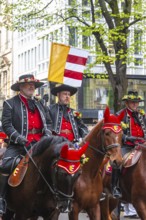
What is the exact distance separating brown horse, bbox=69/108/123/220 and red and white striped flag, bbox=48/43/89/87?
6.86 feet

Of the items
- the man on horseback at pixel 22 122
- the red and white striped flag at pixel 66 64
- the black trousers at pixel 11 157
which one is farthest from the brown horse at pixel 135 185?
the black trousers at pixel 11 157

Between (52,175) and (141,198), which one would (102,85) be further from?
(52,175)

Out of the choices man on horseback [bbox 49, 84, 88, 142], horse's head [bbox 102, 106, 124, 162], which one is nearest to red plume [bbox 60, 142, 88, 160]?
horse's head [bbox 102, 106, 124, 162]

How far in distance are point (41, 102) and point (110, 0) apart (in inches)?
531

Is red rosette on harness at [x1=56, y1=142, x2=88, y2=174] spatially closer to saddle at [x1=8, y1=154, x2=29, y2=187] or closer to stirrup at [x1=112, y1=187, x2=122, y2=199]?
saddle at [x1=8, y1=154, x2=29, y2=187]

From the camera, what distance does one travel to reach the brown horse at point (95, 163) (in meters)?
10.1

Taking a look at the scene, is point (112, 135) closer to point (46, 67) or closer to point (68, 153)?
point (68, 153)

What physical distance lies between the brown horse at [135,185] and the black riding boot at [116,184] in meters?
0.08

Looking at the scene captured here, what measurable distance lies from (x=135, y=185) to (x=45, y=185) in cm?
341

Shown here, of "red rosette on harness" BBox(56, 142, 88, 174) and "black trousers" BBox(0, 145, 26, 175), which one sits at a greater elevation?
"red rosette on harness" BBox(56, 142, 88, 174)

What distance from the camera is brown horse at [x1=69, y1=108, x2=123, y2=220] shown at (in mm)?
10125

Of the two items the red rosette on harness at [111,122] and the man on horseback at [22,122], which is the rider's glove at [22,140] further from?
the red rosette on harness at [111,122]

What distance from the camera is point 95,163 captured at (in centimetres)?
1062

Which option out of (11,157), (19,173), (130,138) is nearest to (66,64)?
(130,138)
